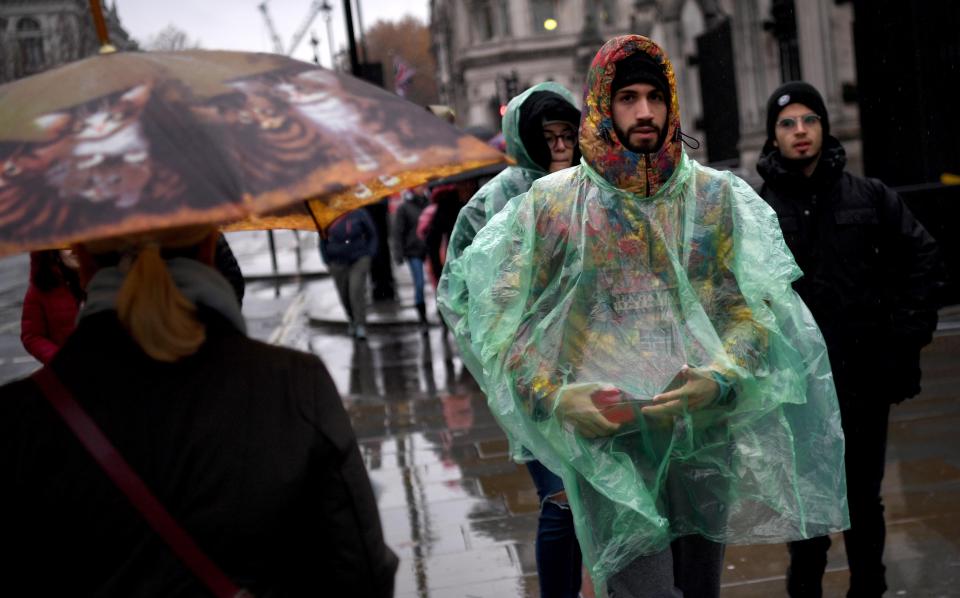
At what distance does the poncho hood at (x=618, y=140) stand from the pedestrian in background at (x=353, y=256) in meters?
9.10

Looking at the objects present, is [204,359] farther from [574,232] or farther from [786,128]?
Result: [786,128]

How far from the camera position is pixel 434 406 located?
9.05m

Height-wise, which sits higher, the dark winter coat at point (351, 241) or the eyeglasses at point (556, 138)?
the eyeglasses at point (556, 138)

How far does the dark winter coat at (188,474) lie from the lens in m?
1.90

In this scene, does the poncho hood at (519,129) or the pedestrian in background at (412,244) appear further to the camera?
the pedestrian in background at (412,244)

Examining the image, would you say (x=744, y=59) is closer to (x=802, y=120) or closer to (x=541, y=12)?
(x=802, y=120)

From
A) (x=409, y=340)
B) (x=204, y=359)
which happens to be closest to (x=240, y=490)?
(x=204, y=359)

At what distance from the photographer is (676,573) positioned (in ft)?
11.3

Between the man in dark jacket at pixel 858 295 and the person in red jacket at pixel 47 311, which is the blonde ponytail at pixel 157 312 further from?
the person in red jacket at pixel 47 311

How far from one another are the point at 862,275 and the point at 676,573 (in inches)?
53.6

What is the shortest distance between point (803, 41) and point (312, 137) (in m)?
16.5

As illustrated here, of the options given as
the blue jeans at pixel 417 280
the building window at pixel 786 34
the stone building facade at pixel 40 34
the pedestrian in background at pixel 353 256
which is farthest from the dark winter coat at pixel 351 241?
the stone building facade at pixel 40 34

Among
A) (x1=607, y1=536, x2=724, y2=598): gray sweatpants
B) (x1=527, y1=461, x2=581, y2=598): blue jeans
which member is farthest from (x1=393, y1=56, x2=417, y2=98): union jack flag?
(x1=607, y1=536, x2=724, y2=598): gray sweatpants

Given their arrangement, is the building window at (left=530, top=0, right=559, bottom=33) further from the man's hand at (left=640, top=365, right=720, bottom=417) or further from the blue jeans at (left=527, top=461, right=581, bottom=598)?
the man's hand at (left=640, top=365, right=720, bottom=417)
